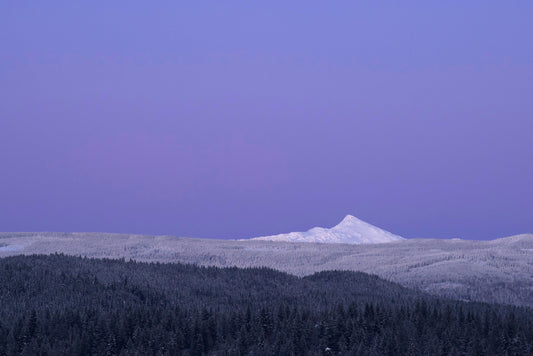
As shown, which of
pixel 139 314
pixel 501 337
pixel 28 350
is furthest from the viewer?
pixel 139 314

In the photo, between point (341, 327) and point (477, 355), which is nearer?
point (477, 355)

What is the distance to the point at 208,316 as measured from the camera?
180m

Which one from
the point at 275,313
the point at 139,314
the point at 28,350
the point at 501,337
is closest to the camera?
the point at 28,350

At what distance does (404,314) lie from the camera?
186625mm

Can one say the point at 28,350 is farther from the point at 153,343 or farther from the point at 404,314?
the point at 404,314

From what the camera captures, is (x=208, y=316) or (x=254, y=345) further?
(x=208, y=316)

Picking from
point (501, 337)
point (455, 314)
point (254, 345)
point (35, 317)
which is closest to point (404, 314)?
point (455, 314)

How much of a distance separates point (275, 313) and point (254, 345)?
Result: 83.1 feet

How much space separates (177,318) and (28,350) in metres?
32.4

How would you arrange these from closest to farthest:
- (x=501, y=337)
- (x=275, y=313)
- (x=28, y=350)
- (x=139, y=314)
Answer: (x=28, y=350) → (x=501, y=337) → (x=139, y=314) → (x=275, y=313)

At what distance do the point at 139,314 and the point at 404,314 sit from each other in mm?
57438

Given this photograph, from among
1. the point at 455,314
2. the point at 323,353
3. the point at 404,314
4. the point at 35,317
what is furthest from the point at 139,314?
the point at 455,314

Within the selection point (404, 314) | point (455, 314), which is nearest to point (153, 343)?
point (404, 314)

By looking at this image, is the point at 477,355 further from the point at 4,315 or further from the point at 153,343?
the point at 4,315
